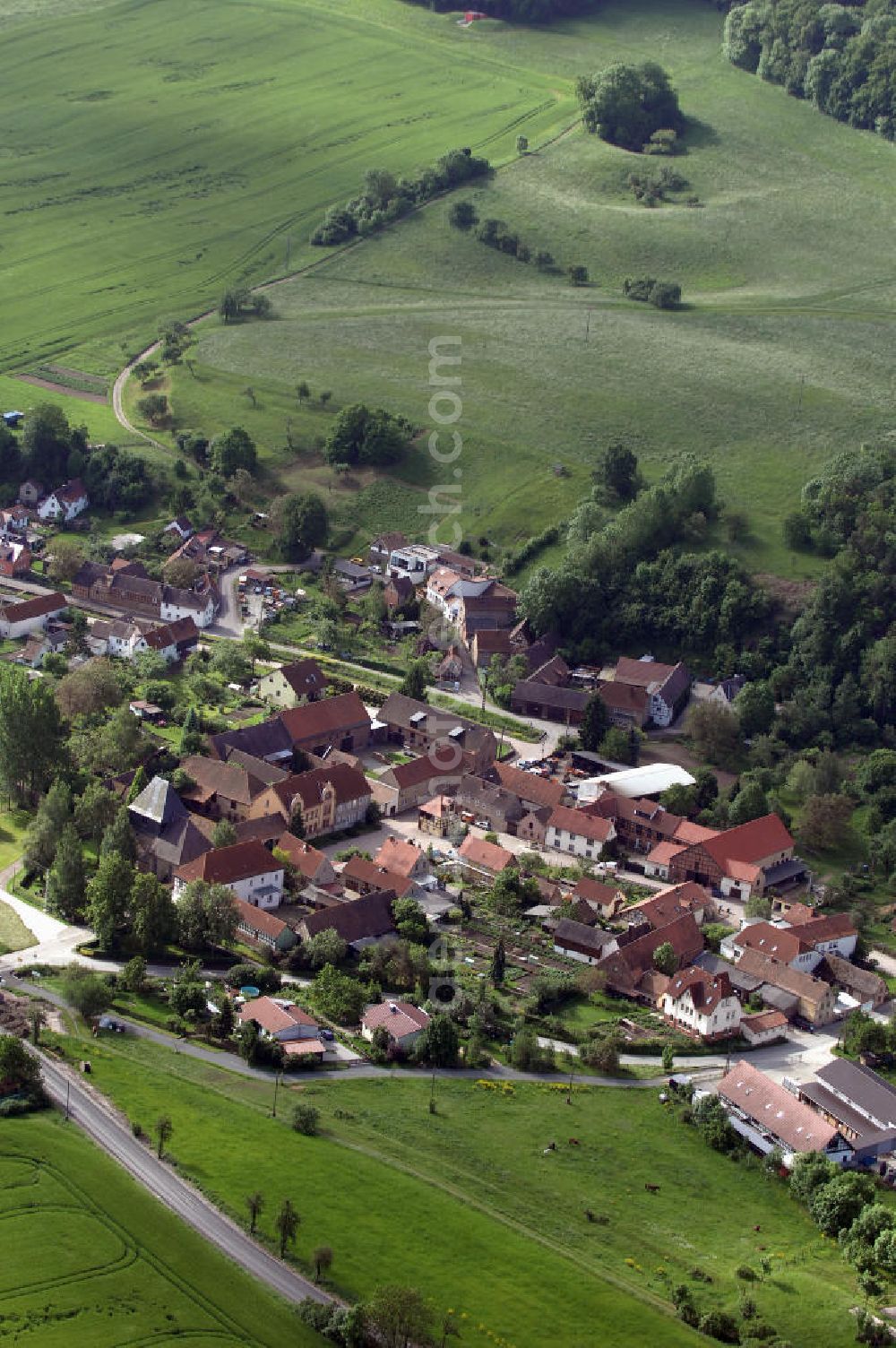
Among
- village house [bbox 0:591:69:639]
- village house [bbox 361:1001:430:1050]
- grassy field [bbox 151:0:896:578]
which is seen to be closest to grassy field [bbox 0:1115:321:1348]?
village house [bbox 361:1001:430:1050]

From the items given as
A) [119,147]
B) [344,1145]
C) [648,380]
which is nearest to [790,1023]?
[344,1145]

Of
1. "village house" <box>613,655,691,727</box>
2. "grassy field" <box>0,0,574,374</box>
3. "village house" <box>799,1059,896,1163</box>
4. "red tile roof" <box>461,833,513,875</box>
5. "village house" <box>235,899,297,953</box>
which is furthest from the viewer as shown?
"grassy field" <box>0,0,574,374</box>

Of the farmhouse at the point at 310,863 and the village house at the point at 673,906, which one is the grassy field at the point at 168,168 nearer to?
the farmhouse at the point at 310,863

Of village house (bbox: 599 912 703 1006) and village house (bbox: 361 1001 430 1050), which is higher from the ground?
village house (bbox: 361 1001 430 1050)

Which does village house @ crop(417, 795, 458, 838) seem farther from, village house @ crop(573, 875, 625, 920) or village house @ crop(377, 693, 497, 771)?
village house @ crop(573, 875, 625, 920)

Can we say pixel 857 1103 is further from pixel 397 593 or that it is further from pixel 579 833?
pixel 397 593

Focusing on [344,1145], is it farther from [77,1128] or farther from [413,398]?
[413,398]

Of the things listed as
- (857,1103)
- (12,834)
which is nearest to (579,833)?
(857,1103)
